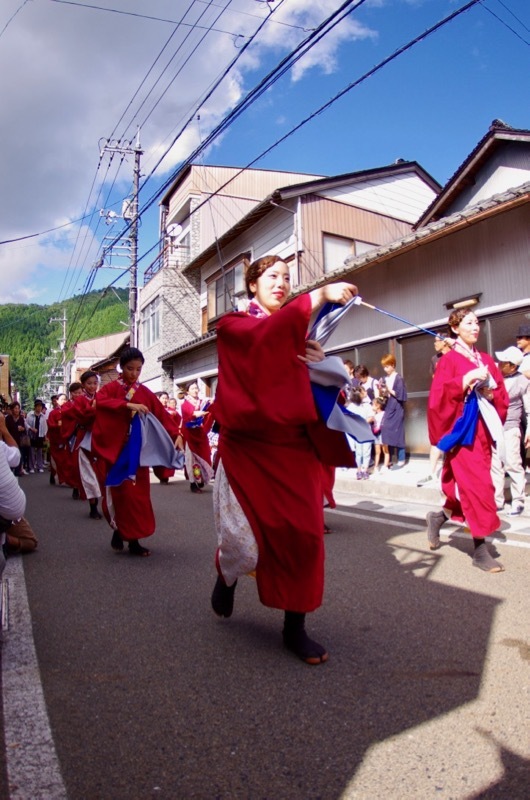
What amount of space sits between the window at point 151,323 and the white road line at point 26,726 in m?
24.6

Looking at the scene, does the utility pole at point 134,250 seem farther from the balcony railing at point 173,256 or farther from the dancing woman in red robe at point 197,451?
the dancing woman in red robe at point 197,451

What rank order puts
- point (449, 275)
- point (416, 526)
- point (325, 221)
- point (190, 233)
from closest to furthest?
point (416, 526), point (449, 275), point (325, 221), point (190, 233)

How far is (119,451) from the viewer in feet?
19.1

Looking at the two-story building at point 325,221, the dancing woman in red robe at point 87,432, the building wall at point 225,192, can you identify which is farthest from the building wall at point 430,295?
the building wall at point 225,192

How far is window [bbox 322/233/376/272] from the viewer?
1762cm

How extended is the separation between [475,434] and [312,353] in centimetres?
228

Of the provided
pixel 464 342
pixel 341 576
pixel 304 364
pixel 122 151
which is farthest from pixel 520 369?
pixel 122 151

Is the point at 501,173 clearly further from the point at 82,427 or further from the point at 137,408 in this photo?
the point at 137,408

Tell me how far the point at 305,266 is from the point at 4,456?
14.4 meters

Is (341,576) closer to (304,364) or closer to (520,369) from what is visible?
(304,364)

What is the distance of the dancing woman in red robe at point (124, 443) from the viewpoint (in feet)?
18.8

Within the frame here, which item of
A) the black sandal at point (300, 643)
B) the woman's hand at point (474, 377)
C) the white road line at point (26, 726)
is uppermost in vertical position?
the woman's hand at point (474, 377)

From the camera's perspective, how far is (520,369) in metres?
7.27

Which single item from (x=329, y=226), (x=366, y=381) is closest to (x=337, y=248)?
(x=329, y=226)
